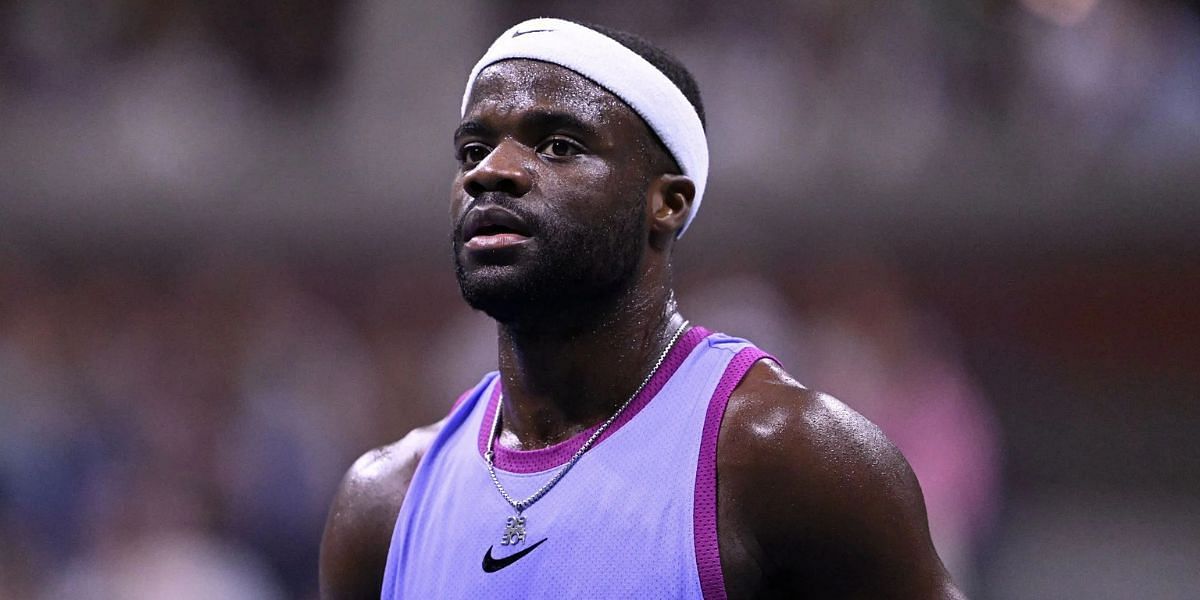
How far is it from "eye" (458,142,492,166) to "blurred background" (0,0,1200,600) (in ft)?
13.0

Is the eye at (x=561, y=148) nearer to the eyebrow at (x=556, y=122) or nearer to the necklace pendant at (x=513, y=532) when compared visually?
the eyebrow at (x=556, y=122)

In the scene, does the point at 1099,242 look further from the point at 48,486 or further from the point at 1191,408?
the point at 48,486

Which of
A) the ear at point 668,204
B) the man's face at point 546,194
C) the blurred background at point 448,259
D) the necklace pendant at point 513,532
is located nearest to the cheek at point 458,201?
the man's face at point 546,194

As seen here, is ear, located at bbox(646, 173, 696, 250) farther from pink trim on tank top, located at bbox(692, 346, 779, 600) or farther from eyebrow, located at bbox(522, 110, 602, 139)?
pink trim on tank top, located at bbox(692, 346, 779, 600)

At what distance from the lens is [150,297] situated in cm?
883

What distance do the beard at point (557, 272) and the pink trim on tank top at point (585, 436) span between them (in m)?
0.16

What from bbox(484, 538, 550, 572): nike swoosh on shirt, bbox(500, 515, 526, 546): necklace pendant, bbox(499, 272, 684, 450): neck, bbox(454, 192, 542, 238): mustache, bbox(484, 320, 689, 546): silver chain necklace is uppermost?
bbox(454, 192, 542, 238): mustache

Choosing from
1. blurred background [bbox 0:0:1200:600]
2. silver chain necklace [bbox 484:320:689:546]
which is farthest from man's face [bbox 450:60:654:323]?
blurred background [bbox 0:0:1200:600]

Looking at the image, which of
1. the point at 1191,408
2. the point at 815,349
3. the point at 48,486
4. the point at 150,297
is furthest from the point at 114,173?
the point at 1191,408

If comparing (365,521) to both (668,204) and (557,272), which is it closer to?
(557,272)

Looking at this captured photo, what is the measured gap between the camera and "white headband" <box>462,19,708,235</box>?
8.55 feet

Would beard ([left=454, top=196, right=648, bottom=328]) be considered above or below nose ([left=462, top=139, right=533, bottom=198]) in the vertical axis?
below

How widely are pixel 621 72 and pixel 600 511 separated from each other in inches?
33.2

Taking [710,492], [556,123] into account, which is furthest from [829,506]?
[556,123]
